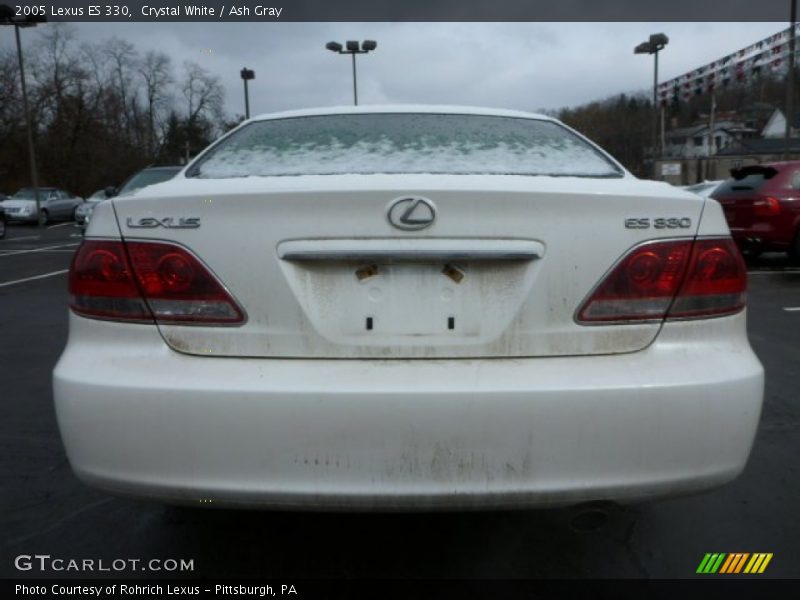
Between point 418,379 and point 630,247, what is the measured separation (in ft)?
2.24

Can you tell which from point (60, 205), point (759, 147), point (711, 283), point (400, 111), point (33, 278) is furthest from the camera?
point (759, 147)

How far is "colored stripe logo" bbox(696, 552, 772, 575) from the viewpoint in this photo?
2.33 meters

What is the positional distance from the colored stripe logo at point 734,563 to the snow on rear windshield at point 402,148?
4.30 feet

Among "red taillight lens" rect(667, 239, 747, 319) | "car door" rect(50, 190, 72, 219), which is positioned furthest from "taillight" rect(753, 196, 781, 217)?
"car door" rect(50, 190, 72, 219)

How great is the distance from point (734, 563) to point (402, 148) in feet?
5.85

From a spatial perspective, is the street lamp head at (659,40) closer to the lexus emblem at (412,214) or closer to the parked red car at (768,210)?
the parked red car at (768,210)

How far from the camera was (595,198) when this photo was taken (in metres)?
1.96

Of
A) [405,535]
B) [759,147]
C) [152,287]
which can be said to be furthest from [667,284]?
[759,147]

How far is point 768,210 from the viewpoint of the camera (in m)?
9.89

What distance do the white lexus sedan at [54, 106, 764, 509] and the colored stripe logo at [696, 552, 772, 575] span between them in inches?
21.0

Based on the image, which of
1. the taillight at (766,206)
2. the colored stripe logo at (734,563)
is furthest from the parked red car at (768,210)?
the colored stripe logo at (734,563)

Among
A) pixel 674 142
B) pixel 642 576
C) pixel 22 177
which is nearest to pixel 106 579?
pixel 642 576

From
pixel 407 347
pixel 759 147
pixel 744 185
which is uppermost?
pixel 759 147

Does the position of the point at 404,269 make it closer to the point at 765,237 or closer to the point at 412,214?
the point at 412,214
